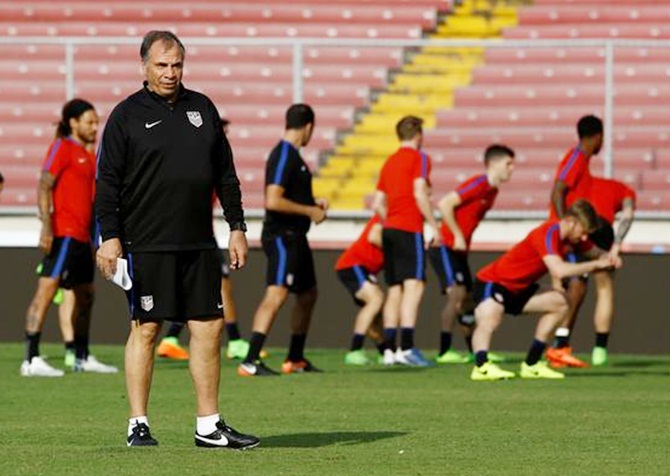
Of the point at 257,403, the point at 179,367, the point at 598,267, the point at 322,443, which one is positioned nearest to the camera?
the point at 322,443

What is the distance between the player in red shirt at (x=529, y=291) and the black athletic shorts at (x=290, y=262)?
1312 millimetres

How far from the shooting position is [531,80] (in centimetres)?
2105

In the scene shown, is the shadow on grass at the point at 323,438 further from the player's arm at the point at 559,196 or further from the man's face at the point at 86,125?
the player's arm at the point at 559,196

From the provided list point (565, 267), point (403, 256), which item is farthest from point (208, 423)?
point (403, 256)

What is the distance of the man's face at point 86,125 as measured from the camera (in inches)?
593

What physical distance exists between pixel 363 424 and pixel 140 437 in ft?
6.13

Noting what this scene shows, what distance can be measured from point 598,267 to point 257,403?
3.03 meters

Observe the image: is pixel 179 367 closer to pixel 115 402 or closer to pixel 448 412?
pixel 115 402

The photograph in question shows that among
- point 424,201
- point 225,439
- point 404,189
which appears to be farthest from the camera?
point 404,189

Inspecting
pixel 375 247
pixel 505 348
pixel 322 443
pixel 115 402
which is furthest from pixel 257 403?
pixel 505 348

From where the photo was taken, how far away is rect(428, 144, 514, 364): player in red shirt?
16734mm

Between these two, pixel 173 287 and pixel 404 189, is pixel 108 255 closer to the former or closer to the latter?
pixel 173 287

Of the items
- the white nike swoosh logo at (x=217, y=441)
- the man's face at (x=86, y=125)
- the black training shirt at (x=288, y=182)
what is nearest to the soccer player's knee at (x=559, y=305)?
the black training shirt at (x=288, y=182)

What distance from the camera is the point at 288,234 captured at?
608 inches
